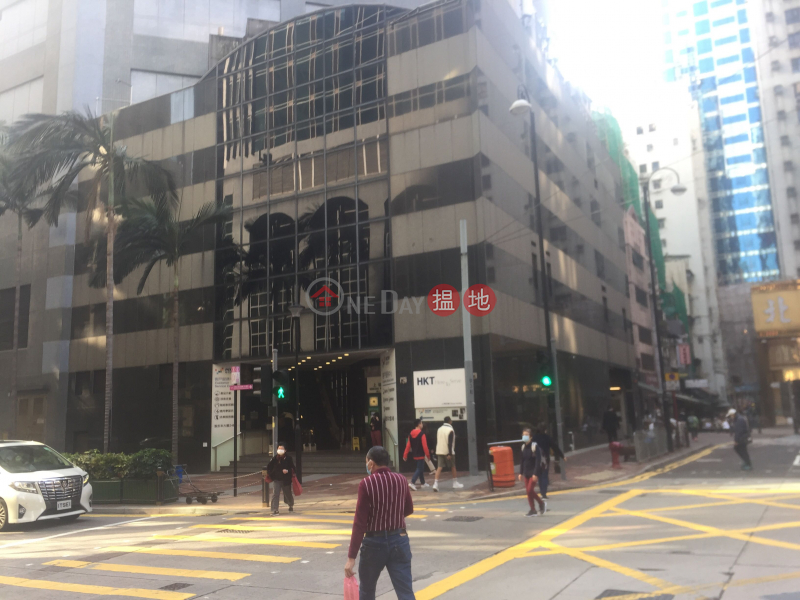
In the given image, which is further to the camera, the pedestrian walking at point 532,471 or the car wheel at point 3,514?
the car wheel at point 3,514

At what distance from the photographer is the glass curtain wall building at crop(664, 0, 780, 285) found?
9225 centimetres

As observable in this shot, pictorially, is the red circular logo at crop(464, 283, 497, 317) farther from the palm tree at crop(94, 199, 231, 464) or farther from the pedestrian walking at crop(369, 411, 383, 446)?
the palm tree at crop(94, 199, 231, 464)

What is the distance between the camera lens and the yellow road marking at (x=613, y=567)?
736cm

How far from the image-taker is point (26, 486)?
1417 centimetres

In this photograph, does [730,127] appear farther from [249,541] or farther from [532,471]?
[249,541]

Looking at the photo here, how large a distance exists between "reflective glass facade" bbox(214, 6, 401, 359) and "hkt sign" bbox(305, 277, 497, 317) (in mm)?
239

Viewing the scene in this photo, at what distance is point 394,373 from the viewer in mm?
24594

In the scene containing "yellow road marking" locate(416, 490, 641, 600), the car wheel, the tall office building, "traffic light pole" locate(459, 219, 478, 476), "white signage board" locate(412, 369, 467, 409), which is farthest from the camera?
the tall office building

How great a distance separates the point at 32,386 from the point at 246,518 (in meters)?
24.0

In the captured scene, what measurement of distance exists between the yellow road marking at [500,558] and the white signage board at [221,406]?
1895 centimetres

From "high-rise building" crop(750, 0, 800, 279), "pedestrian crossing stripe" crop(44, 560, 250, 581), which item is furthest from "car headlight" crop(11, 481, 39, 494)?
"high-rise building" crop(750, 0, 800, 279)

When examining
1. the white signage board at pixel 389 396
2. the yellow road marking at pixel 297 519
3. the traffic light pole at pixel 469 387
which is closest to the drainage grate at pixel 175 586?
the yellow road marking at pixel 297 519

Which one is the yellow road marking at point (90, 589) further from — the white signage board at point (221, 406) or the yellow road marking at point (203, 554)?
the white signage board at point (221, 406)

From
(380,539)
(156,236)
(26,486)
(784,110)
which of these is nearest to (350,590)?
(380,539)
